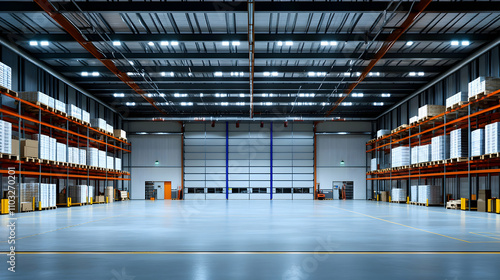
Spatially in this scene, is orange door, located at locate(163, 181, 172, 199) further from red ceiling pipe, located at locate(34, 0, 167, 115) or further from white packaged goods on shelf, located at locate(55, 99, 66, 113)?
white packaged goods on shelf, located at locate(55, 99, 66, 113)

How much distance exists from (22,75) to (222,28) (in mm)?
8272

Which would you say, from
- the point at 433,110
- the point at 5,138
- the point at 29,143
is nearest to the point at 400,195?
the point at 433,110

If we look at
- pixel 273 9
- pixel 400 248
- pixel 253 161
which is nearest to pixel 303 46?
pixel 273 9

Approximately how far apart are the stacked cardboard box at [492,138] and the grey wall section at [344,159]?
Result: 1959 centimetres

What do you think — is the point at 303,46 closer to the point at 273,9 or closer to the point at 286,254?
the point at 273,9

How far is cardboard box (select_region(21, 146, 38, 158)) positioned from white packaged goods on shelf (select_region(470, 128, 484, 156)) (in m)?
15.0

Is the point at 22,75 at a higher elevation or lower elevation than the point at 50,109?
higher

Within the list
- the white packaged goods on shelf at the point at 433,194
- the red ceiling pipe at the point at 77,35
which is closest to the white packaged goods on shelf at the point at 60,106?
the red ceiling pipe at the point at 77,35

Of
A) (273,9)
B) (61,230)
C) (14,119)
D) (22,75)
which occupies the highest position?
(273,9)

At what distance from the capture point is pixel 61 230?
781 centimetres

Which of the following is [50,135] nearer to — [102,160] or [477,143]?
[102,160]

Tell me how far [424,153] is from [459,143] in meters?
3.81

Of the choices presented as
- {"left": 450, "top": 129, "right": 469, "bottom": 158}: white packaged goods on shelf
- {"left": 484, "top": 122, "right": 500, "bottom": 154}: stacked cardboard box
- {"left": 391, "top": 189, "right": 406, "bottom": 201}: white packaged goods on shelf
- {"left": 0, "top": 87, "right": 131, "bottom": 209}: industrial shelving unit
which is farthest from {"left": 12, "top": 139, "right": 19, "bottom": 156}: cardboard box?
{"left": 391, "top": 189, "right": 406, "bottom": 201}: white packaged goods on shelf

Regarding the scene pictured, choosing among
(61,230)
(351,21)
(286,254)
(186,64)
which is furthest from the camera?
(186,64)
